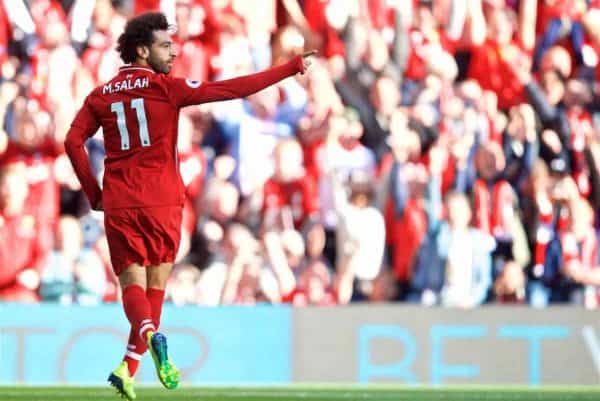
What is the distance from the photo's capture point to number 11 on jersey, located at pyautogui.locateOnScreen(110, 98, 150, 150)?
24.0 ft

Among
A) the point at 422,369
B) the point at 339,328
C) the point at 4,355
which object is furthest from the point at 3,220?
the point at 422,369

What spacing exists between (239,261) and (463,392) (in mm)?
2384

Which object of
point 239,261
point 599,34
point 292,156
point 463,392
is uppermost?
point 599,34

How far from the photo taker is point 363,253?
12.6m

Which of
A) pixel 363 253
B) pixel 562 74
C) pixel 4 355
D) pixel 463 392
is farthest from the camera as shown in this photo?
pixel 562 74

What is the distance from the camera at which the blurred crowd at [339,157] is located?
12.2m

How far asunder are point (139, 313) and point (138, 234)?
0.42 m

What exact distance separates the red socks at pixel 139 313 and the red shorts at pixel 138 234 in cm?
15

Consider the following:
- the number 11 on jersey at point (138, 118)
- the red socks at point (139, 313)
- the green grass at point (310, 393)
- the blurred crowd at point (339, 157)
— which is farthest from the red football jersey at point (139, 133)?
the blurred crowd at point (339, 157)

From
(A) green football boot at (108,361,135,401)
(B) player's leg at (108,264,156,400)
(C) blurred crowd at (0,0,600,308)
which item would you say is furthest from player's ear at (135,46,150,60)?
(C) blurred crowd at (0,0,600,308)

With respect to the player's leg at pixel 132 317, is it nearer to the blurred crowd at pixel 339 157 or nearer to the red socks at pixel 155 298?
the red socks at pixel 155 298

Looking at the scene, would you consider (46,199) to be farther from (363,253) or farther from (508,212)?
(508,212)

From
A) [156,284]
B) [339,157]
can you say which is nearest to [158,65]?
[156,284]

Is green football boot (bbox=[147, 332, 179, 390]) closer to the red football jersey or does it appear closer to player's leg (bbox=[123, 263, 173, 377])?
player's leg (bbox=[123, 263, 173, 377])
